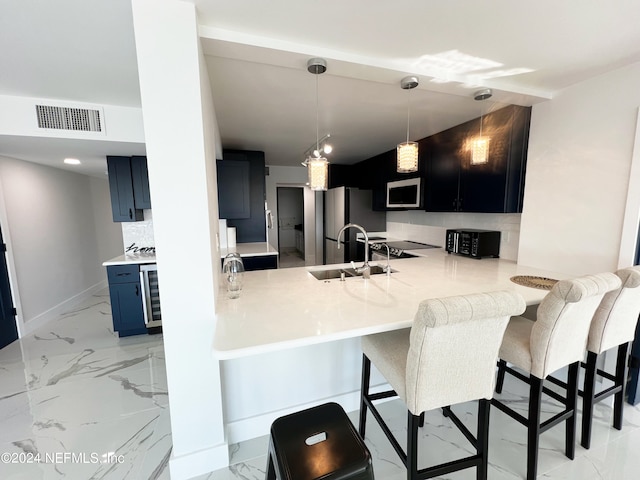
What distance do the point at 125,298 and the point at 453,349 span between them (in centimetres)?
324

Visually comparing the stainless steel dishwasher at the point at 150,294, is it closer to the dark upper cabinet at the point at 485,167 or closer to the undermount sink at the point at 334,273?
the undermount sink at the point at 334,273

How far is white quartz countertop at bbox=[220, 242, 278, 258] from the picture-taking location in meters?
3.18

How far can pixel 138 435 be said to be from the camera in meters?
1.68

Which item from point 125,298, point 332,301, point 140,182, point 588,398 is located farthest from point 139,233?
point 588,398

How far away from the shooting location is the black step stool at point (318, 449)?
823mm

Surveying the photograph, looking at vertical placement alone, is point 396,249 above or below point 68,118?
below

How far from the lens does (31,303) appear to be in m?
3.21

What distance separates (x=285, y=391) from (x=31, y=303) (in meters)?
3.60

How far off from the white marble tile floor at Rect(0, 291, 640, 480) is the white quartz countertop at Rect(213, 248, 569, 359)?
89 cm

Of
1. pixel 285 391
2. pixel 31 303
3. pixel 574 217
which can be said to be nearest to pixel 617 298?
pixel 574 217

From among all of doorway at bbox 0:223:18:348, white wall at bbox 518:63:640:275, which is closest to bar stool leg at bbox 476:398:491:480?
white wall at bbox 518:63:640:275

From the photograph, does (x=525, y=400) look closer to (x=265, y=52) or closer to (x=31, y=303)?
(x=265, y=52)

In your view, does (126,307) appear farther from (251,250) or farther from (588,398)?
(588,398)

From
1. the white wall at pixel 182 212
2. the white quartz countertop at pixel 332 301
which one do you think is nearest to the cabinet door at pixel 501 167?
the white quartz countertop at pixel 332 301
